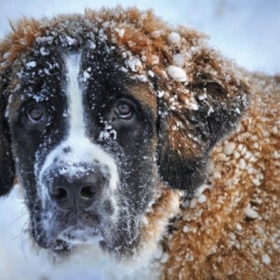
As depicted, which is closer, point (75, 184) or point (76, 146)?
point (75, 184)

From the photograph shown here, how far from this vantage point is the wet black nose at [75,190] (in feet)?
10.1

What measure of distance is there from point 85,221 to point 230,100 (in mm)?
943

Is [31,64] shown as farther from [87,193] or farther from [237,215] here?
[237,215]

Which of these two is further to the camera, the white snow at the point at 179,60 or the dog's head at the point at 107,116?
the white snow at the point at 179,60

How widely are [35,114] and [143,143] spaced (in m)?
0.52

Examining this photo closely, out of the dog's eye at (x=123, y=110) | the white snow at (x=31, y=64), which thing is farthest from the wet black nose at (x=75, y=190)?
the white snow at (x=31, y=64)

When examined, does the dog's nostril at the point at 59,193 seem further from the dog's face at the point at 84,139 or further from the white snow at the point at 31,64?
the white snow at the point at 31,64

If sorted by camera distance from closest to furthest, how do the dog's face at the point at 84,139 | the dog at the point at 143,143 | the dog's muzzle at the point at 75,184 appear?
the dog's muzzle at the point at 75,184
the dog's face at the point at 84,139
the dog at the point at 143,143

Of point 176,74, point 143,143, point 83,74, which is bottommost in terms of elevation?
point 143,143

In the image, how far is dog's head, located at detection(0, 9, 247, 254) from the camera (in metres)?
3.28

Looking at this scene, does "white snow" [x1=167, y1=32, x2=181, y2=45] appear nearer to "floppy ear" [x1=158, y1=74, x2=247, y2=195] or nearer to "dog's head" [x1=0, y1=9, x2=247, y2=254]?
"dog's head" [x1=0, y1=9, x2=247, y2=254]

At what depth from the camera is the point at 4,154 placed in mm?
3721

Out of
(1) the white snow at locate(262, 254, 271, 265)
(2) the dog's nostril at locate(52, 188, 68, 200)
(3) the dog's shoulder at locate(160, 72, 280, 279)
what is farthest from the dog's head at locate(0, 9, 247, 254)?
(1) the white snow at locate(262, 254, 271, 265)

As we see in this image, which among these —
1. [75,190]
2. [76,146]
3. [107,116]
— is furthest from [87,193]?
[107,116]
